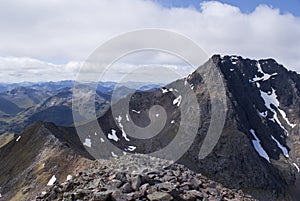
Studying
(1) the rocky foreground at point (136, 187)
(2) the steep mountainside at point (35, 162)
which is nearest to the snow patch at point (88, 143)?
(2) the steep mountainside at point (35, 162)

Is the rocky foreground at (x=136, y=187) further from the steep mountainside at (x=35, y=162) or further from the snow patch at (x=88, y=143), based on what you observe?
the snow patch at (x=88, y=143)

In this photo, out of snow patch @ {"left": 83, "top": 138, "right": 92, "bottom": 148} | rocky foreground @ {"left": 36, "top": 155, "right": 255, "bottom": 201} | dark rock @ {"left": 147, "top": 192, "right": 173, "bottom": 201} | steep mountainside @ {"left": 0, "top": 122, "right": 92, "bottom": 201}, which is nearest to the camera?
dark rock @ {"left": 147, "top": 192, "right": 173, "bottom": 201}

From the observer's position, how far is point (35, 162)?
9719cm

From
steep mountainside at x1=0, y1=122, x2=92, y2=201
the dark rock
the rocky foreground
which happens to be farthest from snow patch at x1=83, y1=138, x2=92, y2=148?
the dark rock

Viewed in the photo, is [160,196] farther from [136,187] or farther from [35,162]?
[35,162]

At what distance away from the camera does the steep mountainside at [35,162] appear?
82.1 meters

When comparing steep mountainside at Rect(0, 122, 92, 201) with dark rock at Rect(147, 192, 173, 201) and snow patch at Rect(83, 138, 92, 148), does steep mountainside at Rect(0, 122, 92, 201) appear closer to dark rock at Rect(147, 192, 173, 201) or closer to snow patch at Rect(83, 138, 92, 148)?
snow patch at Rect(83, 138, 92, 148)

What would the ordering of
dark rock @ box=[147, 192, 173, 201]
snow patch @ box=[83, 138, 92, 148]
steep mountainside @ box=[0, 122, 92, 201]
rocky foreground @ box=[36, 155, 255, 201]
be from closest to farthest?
dark rock @ box=[147, 192, 173, 201] < rocky foreground @ box=[36, 155, 255, 201] < steep mountainside @ box=[0, 122, 92, 201] < snow patch @ box=[83, 138, 92, 148]

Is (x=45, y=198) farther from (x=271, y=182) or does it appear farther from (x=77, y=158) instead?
(x=271, y=182)

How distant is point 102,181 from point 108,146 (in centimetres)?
15770

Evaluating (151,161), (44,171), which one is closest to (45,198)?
(151,161)

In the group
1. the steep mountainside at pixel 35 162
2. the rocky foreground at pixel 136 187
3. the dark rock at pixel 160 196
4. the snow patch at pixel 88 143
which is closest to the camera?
the dark rock at pixel 160 196

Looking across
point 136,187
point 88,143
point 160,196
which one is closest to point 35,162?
point 88,143

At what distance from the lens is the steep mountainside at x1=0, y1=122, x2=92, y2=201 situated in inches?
3233
